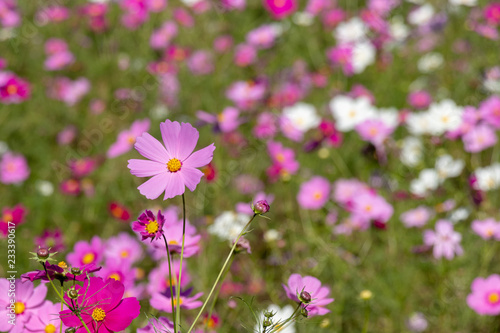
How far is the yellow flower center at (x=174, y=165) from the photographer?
794mm

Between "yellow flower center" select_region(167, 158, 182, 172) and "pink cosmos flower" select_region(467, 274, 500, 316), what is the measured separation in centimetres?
99

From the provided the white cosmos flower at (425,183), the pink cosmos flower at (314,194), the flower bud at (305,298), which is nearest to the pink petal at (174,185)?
the flower bud at (305,298)

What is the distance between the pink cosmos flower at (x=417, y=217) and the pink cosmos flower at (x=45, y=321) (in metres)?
1.37

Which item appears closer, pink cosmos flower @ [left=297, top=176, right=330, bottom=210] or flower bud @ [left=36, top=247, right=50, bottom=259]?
flower bud @ [left=36, top=247, right=50, bottom=259]

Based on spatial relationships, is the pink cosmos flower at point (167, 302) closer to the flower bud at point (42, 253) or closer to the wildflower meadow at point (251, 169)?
the wildflower meadow at point (251, 169)

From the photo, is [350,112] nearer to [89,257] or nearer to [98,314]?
[89,257]

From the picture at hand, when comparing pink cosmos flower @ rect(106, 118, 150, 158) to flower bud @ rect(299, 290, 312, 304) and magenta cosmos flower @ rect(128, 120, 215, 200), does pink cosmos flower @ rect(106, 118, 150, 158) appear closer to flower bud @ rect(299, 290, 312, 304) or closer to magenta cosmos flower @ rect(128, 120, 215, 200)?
magenta cosmos flower @ rect(128, 120, 215, 200)

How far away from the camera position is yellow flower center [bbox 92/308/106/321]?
77 centimetres

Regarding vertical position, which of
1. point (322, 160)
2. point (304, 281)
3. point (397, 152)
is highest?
point (304, 281)

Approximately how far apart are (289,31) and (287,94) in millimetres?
849

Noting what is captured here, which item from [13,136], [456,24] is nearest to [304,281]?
[13,136]

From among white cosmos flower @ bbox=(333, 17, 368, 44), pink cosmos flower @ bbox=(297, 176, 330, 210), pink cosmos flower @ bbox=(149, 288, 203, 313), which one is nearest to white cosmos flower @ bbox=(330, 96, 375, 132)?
pink cosmos flower @ bbox=(297, 176, 330, 210)

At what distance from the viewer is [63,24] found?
3740 millimetres

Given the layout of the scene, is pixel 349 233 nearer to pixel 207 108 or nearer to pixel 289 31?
pixel 207 108
